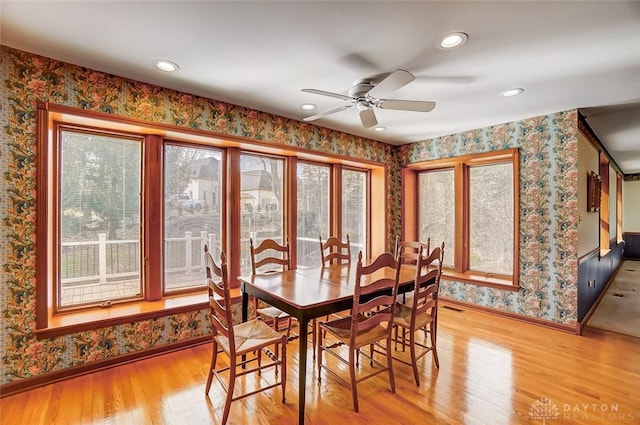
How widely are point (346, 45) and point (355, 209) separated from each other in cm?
329

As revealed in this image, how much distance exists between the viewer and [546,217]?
364cm

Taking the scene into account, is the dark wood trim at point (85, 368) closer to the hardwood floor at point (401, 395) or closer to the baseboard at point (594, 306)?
the hardwood floor at point (401, 395)

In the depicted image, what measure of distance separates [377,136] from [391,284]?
3064mm

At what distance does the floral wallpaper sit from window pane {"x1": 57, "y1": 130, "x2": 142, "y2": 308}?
445cm

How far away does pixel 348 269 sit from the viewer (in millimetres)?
3189

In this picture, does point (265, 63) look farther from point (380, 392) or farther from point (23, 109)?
point (380, 392)

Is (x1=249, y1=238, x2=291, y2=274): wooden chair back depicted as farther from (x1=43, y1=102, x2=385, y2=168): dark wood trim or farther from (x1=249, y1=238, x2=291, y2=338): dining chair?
(x1=43, y1=102, x2=385, y2=168): dark wood trim

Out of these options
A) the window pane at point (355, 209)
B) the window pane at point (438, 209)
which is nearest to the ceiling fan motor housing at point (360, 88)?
the window pane at point (355, 209)

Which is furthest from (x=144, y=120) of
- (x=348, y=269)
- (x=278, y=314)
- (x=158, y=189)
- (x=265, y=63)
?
(x=348, y=269)

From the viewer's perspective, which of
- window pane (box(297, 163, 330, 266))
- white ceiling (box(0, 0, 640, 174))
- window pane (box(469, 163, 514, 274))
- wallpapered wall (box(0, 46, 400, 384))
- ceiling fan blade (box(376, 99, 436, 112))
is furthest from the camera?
window pane (box(297, 163, 330, 266))

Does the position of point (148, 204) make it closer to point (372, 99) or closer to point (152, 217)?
point (152, 217)

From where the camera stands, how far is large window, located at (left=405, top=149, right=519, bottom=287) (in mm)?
4207

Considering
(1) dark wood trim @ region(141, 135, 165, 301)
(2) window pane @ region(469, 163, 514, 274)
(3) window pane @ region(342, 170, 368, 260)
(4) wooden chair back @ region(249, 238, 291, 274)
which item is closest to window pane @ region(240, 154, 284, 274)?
(4) wooden chair back @ region(249, 238, 291, 274)

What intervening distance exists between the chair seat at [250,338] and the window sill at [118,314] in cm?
91
